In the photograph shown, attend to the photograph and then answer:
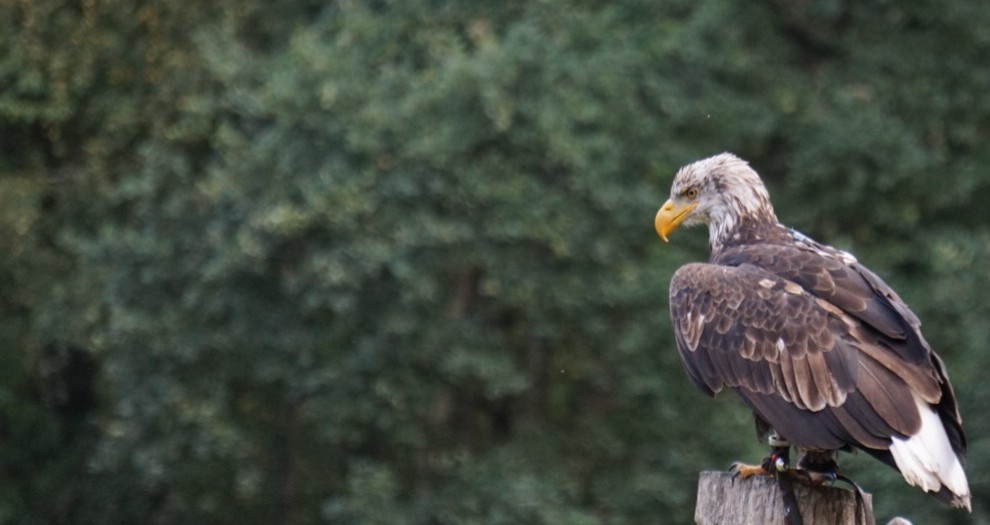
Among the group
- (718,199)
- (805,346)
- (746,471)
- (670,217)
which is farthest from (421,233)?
(746,471)

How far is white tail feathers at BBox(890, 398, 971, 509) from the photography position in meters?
5.23

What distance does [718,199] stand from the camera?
729 centimetres

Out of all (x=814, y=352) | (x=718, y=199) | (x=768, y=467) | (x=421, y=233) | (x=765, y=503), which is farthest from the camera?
(x=421, y=233)

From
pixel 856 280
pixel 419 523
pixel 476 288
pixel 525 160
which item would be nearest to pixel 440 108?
pixel 525 160

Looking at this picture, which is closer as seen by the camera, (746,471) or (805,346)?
(746,471)

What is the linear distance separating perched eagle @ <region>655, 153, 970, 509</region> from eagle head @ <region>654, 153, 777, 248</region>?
0.03 feet

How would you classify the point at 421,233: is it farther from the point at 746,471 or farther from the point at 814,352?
the point at 746,471

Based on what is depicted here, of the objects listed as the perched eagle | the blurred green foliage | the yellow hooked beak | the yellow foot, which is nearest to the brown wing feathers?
the perched eagle

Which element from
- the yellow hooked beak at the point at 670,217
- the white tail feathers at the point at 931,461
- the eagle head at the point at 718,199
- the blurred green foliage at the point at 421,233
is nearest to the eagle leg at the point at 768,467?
the white tail feathers at the point at 931,461

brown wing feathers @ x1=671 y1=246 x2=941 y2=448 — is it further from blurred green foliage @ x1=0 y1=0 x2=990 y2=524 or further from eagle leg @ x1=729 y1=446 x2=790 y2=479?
blurred green foliage @ x1=0 y1=0 x2=990 y2=524

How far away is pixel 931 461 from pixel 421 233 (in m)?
7.17

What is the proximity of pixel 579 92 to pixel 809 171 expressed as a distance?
2496mm

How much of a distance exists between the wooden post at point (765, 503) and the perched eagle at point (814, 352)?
198mm

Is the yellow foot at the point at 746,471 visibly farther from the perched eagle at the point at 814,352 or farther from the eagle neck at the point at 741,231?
the eagle neck at the point at 741,231
